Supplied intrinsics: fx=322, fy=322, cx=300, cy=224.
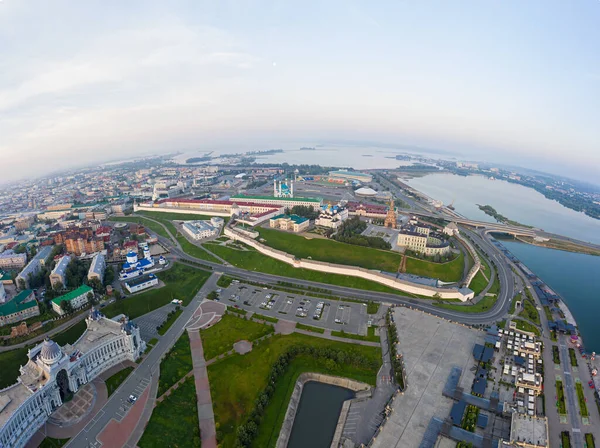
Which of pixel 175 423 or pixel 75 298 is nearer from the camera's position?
pixel 175 423

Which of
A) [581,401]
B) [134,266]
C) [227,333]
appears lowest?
[581,401]

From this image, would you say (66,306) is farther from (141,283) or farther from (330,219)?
(330,219)

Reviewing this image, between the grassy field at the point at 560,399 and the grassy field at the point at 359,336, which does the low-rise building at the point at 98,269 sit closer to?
the grassy field at the point at 359,336

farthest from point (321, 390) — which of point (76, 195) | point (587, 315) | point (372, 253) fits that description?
point (76, 195)

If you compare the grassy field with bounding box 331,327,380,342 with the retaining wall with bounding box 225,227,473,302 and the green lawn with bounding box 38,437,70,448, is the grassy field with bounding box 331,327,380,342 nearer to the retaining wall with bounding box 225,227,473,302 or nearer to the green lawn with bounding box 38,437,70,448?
the retaining wall with bounding box 225,227,473,302

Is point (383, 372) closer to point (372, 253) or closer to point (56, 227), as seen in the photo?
point (372, 253)

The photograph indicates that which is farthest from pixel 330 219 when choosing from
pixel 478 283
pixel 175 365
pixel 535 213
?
pixel 535 213

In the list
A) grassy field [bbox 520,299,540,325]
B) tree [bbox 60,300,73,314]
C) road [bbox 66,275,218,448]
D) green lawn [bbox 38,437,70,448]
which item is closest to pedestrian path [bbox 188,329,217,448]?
road [bbox 66,275,218,448]

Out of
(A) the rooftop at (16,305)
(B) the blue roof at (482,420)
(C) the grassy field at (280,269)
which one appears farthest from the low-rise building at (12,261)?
(B) the blue roof at (482,420)
